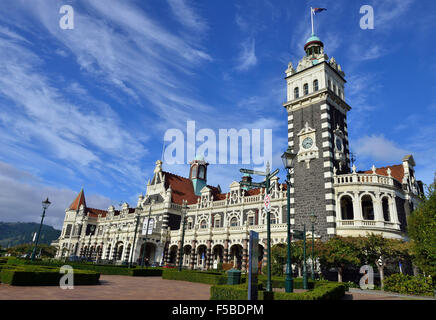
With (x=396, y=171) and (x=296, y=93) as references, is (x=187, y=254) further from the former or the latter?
(x=396, y=171)

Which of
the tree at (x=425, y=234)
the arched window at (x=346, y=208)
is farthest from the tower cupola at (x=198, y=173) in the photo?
the tree at (x=425, y=234)

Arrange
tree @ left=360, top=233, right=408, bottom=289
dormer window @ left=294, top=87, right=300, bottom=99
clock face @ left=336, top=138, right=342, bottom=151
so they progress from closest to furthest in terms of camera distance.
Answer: tree @ left=360, top=233, right=408, bottom=289 < clock face @ left=336, top=138, right=342, bottom=151 < dormer window @ left=294, top=87, right=300, bottom=99

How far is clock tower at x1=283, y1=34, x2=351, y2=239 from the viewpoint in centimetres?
3194

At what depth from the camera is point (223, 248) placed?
42.2m

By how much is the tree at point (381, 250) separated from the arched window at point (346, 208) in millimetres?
7043

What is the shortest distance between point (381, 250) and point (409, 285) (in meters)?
4.15

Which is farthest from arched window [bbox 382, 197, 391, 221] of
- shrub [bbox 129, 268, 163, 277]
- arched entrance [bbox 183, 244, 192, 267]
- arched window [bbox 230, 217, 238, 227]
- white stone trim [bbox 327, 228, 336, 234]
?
arched entrance [bbox 183, 244, 192, 267]

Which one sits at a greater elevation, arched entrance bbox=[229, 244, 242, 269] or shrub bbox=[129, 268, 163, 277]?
arched entrance bbox=[229, 244, 242, 269]

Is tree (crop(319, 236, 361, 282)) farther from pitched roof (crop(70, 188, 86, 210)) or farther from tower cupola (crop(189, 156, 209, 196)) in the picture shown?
pitched roof (crop(70, 188, 86, 210))

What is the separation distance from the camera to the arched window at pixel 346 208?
1301 inches

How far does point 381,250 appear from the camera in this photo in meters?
25.4

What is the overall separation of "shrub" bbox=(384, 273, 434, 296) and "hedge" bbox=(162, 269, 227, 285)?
43.3 ft
